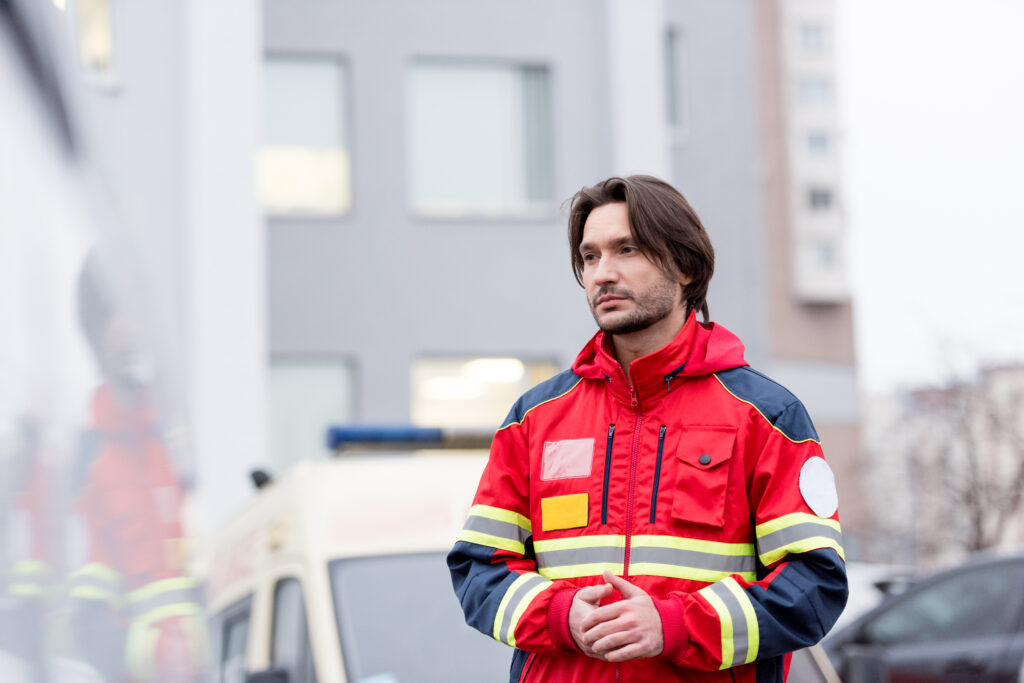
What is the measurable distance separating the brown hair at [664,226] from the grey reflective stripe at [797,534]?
484mm

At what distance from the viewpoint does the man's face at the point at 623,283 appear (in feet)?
8.13

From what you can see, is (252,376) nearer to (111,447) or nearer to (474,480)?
(474,480)

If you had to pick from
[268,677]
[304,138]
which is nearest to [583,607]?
[268,677]

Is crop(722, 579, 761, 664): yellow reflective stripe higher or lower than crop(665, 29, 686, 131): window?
lower

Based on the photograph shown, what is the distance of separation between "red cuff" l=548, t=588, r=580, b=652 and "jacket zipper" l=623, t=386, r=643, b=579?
109 millimetres

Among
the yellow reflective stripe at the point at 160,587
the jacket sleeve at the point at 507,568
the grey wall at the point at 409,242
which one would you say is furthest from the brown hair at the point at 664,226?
the grey wall at the point at 409,242

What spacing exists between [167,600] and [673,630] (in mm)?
836

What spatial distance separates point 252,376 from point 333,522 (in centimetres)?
690

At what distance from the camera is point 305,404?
13.3 m

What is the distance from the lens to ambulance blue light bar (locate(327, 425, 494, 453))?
5098 mm

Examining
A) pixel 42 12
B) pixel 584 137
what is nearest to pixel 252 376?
pixel 584 137

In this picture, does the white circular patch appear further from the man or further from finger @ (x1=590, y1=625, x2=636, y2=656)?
finger @ (x1=590, y1=625, x2=636, y2=656)

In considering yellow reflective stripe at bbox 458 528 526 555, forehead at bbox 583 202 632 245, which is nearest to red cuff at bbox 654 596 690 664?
yellow reflective stripe at bbox 458 528 526 555

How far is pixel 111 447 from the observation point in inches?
68.4
